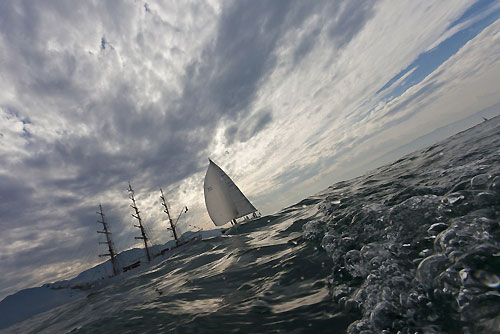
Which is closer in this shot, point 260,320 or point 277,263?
point 260,320

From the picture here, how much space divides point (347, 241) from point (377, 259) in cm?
154

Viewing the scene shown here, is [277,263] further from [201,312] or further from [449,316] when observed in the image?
[449,316]

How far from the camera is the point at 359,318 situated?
352 centimetres

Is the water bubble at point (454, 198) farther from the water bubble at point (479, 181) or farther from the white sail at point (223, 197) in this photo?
the white sail at point (223, 197)

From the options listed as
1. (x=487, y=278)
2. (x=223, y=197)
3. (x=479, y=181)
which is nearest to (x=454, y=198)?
(x=479, y=181)

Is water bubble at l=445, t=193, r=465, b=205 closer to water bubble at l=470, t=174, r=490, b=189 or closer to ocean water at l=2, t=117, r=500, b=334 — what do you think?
ocean water at l=2, t=117, r=500, b=334

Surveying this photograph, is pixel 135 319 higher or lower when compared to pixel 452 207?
higher

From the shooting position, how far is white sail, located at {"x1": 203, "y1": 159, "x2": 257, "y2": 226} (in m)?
42.7

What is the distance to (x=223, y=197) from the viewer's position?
142 ft

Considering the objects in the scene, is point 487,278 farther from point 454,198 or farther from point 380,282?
point 454,198

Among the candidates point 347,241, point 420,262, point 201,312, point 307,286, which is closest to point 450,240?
point 420,262

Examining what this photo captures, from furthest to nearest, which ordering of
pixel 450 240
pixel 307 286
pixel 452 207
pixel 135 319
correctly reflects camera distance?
pixel 135 319 < pixel 307 286 < pixel 452 207 < pixel 450 240

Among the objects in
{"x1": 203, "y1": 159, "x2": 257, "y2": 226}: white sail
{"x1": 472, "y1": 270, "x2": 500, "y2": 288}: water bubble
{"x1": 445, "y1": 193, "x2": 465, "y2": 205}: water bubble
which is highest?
{"x1": 203, "y1": 159, "x2": 257, "y2": 226}: white sail

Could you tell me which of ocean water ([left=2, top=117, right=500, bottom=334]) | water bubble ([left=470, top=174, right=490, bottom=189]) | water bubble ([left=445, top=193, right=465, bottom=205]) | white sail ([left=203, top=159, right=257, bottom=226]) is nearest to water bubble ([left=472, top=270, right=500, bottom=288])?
ocean water ([left=2, top=117, right=500, bottom=334])
